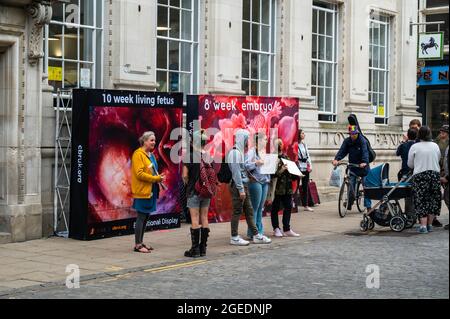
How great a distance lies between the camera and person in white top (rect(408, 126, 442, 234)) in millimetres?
13680

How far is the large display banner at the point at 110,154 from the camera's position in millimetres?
12602

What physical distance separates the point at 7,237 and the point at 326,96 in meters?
11.9

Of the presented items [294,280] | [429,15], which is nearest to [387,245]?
[294,280]

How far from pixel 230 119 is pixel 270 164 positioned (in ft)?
8.21

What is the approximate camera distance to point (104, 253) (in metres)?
11.4

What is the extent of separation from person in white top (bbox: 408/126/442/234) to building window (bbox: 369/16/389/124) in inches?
390

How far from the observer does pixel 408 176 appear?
14297 mm

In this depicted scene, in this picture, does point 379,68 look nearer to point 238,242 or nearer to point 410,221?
point 410,221

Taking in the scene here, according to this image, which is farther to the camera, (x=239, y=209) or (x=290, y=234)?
(x=290, y=234)

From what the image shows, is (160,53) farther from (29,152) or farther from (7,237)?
(7,237)

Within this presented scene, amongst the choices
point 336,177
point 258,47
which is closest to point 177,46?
point 258,47

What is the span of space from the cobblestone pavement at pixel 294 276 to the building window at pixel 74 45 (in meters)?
4.96

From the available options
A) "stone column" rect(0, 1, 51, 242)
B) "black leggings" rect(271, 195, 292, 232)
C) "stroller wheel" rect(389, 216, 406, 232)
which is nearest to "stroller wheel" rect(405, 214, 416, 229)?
"stroller wheel" rect(389, 216, 406, 232)

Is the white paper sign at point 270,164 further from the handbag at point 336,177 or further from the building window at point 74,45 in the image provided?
the handbag at point 336,177
